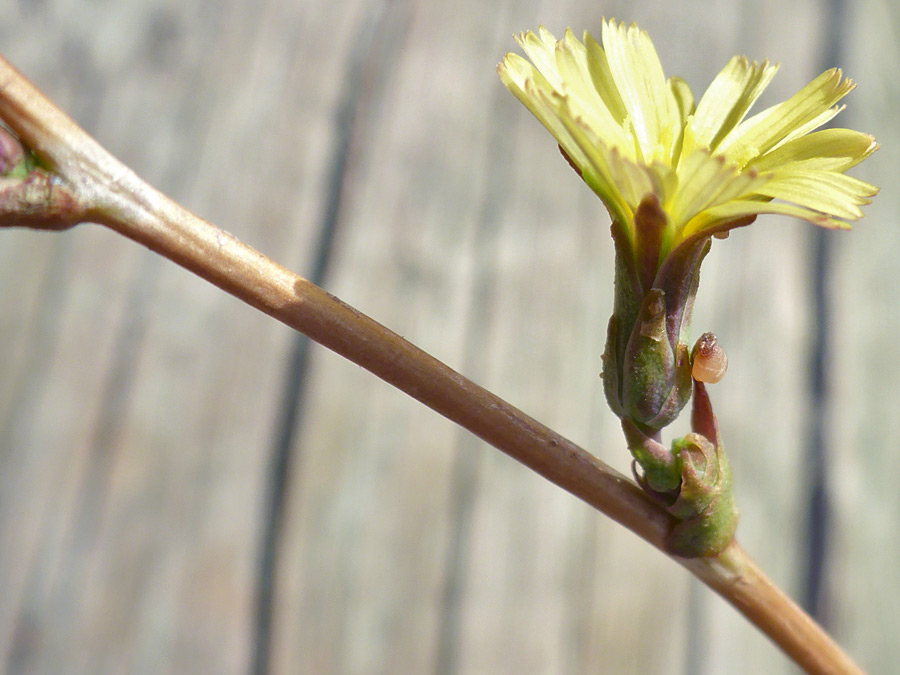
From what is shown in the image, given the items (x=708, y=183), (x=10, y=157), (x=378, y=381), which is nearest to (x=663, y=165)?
(x=708, y=183)

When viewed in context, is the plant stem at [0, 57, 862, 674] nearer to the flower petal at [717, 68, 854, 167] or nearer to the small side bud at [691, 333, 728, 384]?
the small side bud at [691, 333, 728, 384]

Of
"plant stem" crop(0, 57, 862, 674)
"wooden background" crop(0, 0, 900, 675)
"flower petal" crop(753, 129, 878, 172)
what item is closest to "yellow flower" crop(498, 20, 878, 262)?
"flower petal" crop(753, 129, 878, 172)

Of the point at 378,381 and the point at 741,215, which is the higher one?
the point at 378,381

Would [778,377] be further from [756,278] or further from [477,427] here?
[477,427]

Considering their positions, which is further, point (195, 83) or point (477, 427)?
point (195, 83)

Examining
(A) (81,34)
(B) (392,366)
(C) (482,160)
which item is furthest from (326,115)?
(B) (392,366)

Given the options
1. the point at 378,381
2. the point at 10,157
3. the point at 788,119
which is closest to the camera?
the point at 10,157

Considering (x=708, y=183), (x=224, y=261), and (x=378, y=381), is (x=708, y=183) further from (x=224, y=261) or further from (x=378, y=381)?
(x=378, y=381)
